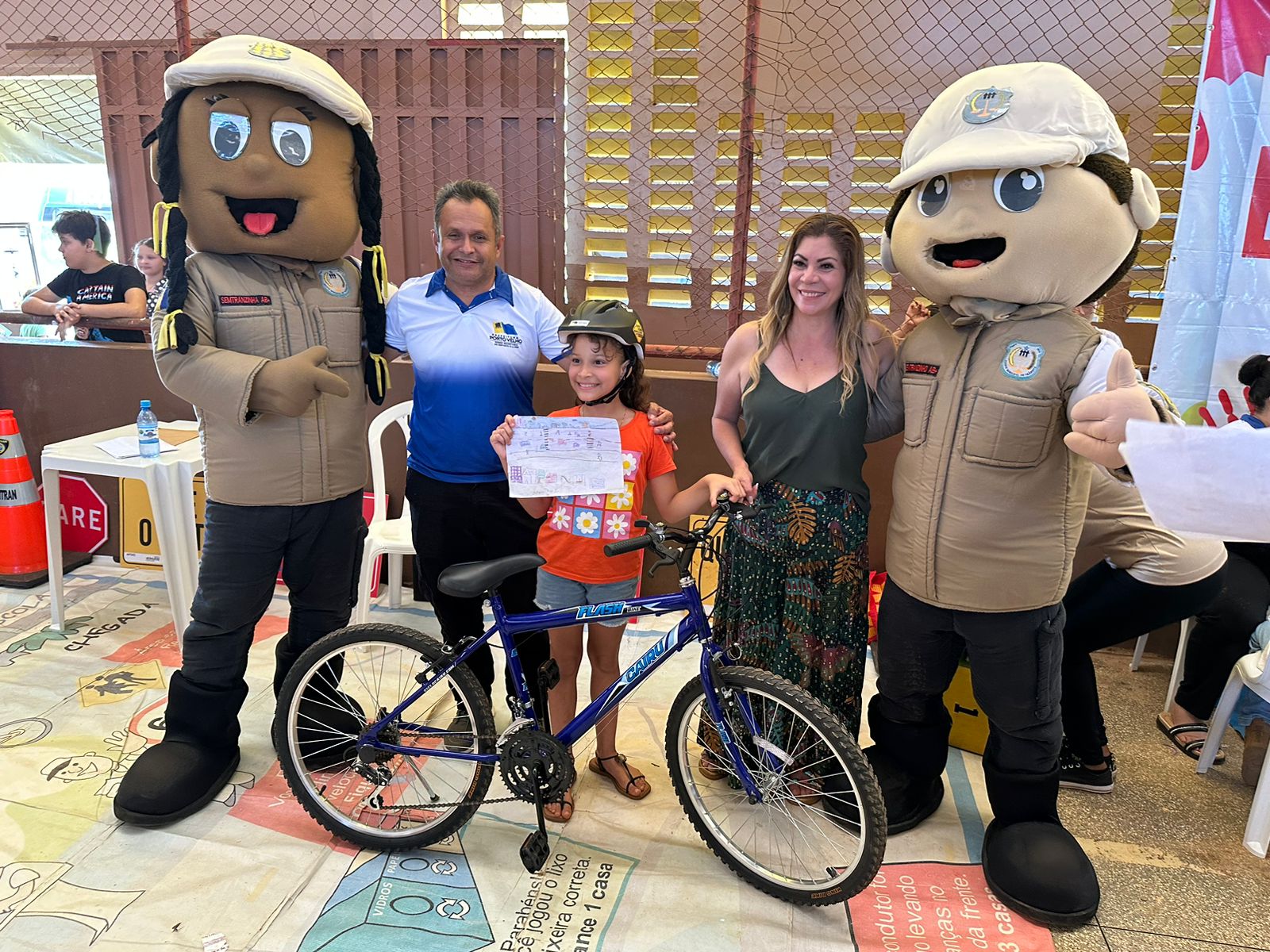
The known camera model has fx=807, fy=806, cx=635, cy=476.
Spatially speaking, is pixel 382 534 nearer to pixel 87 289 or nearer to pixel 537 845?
pixel 537 845

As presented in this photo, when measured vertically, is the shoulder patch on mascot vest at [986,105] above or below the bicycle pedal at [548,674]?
above

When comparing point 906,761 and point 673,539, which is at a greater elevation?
point 673,539

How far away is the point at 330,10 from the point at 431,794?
423cm

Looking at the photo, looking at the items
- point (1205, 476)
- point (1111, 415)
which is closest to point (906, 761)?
point (1111, 415)

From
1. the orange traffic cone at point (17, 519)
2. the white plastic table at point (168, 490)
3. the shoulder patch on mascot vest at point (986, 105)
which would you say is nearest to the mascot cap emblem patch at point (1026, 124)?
the shoulder patch on mascot vest at point (986, 105)

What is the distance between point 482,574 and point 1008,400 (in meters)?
1.21

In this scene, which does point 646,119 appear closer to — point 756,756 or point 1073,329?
point 1073,329

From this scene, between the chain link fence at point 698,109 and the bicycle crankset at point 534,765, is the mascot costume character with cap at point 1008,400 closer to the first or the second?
the bicycle crankset at point 534,765

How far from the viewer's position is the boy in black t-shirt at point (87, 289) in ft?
11.8

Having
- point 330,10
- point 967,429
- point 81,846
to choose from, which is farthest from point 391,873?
point 330,10

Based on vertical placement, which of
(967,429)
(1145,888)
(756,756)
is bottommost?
(1145,888)

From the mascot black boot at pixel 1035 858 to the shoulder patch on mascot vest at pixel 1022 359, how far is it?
967 mm

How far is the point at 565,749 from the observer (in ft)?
6.40

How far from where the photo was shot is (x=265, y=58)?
190 centimetres
